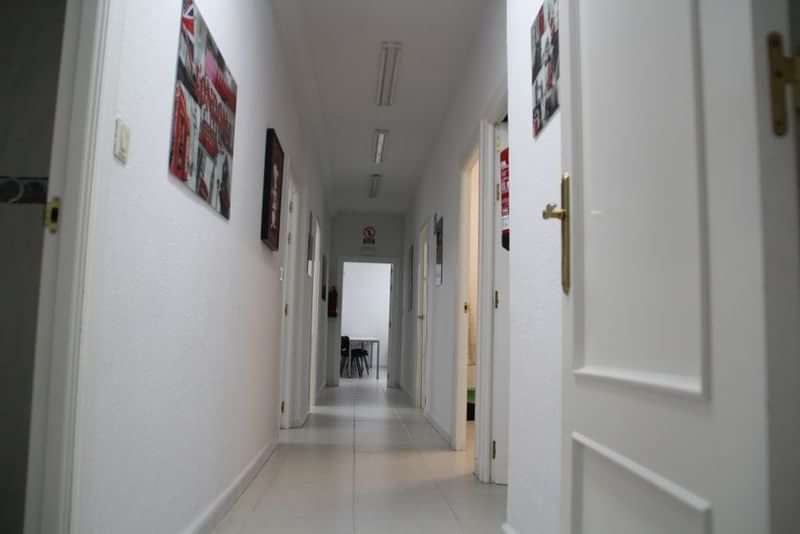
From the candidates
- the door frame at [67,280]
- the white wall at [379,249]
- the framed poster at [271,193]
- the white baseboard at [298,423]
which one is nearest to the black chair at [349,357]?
the white wall at [379,249]

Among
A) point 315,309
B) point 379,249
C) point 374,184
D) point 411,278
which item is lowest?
point 315,309

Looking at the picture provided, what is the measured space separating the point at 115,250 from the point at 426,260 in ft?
18.1

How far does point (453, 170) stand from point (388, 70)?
0.97 m

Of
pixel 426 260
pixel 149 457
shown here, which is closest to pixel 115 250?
pixel 149 457

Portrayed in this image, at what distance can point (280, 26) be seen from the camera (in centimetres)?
391

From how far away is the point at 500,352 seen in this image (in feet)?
11.8

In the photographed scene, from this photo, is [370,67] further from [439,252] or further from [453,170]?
[439,252]

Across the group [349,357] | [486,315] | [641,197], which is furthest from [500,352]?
[349,357]

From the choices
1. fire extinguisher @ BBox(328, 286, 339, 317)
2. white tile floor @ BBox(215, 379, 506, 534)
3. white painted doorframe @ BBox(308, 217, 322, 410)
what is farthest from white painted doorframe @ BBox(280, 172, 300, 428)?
fire extinguisher @ BBox(328, 286, 339, 317)

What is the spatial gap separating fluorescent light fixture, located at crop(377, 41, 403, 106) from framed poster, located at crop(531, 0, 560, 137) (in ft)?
7.52

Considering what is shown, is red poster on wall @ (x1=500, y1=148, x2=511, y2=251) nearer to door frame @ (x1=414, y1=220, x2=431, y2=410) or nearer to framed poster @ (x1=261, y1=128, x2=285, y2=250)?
framed poster @ (x1=261, y1=128, x2=285, y2=250)

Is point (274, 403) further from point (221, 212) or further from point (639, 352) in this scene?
point (639, 352)

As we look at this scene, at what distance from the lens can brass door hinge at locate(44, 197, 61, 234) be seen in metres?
1.33

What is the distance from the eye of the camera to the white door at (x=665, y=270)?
81cm
